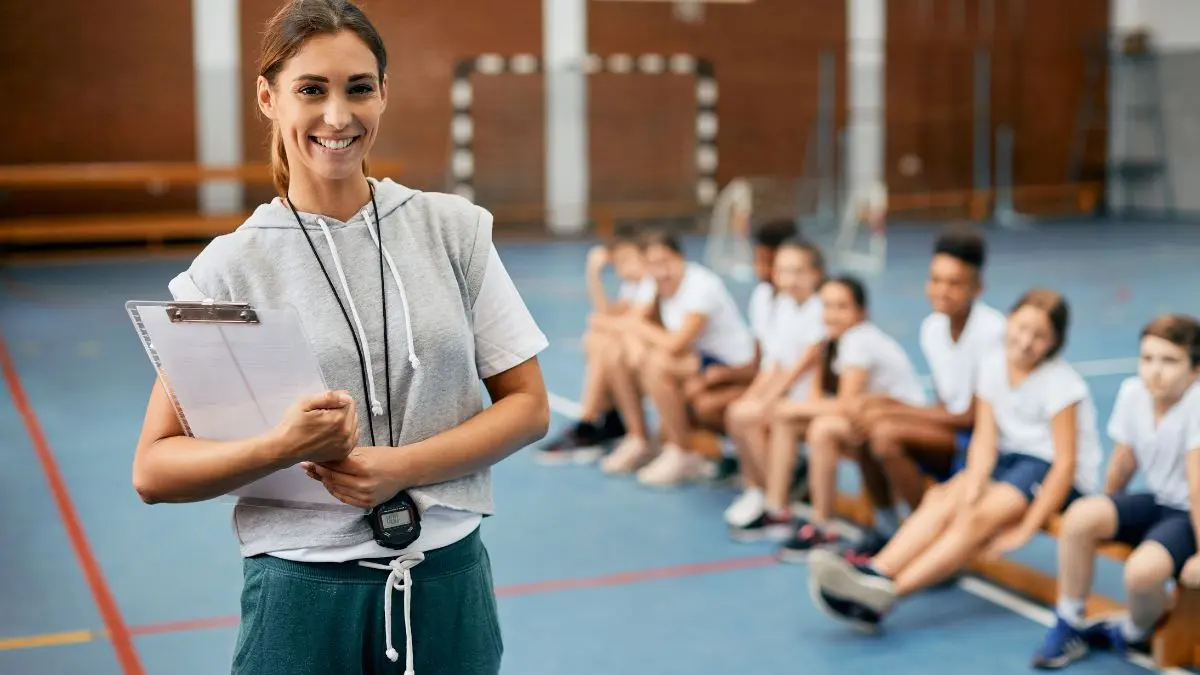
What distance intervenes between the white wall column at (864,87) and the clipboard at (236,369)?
1621 centimetres

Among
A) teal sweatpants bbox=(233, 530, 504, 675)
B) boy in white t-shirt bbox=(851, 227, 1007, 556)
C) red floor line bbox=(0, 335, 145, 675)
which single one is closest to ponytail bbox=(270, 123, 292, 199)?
teal sweatpants bbox=(233, 530, 504, 675)

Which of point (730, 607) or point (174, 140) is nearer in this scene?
point (730, 607)

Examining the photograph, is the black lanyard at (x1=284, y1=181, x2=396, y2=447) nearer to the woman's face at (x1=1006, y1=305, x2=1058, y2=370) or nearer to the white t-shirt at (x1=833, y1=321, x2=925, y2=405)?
the woman's face at (x1=1006, y1=305, x2=1058, y2=370)

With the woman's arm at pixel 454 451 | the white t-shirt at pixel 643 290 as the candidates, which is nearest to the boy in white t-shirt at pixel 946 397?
the white t-shirt at pixel 643 290

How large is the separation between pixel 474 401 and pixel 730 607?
261cm

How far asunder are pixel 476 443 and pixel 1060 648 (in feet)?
8.17

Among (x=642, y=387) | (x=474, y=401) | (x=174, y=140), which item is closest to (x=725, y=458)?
(x=642, y=387)

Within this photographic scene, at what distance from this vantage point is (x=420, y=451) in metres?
1.45

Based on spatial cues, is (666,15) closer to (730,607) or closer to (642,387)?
(642,387)

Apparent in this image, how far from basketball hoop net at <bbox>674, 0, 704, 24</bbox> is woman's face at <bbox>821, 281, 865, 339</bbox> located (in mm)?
12326

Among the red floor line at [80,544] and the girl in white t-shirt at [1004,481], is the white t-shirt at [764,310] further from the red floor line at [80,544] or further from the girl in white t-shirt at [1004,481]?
the red floor line at [80,544]

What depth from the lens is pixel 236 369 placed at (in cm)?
141

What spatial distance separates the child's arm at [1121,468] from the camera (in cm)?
363

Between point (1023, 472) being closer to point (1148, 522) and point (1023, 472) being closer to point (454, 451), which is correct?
point (1148, 522)
